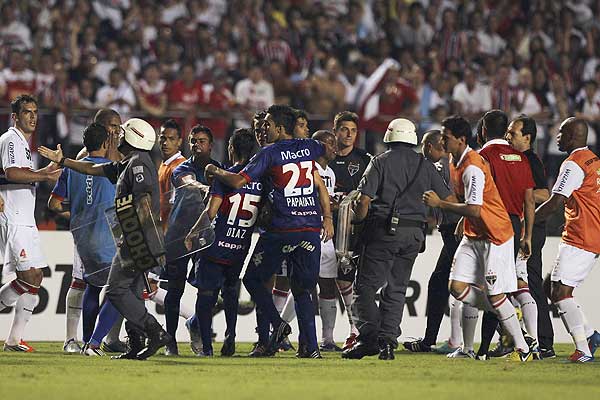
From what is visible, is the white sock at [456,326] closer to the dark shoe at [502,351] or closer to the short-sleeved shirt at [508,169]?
the dark shoe at [502,351]

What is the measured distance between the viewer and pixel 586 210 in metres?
13.3

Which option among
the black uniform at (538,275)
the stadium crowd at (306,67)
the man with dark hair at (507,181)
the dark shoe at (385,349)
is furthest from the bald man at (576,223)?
the dark shoe at (385,349)

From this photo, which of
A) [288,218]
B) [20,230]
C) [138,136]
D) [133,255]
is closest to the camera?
[133,255]

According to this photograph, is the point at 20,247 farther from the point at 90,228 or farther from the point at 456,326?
the point at 456,326

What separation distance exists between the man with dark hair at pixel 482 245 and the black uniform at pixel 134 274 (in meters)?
2.95

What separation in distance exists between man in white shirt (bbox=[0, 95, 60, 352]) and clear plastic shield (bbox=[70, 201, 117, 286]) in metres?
0.69

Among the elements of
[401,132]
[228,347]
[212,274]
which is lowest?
[228,347]

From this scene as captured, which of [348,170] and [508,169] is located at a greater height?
[348,170]

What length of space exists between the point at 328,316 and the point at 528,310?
2.54 metres

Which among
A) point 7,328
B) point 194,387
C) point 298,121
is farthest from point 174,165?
point 194,387

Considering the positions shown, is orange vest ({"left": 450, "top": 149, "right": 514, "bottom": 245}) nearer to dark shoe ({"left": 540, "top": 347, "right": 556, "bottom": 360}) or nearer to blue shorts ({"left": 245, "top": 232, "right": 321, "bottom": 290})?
blue shorts ({"left": 245, "top": 232, "right": 321, "bottom": 290})

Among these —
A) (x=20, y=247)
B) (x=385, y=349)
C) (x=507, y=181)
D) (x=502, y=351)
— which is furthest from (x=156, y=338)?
(x=507, y=181)

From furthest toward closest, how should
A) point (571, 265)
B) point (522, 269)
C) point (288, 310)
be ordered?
point (288, 310)
point (522, 269)
point (571, 265)

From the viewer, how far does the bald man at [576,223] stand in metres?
13.2
